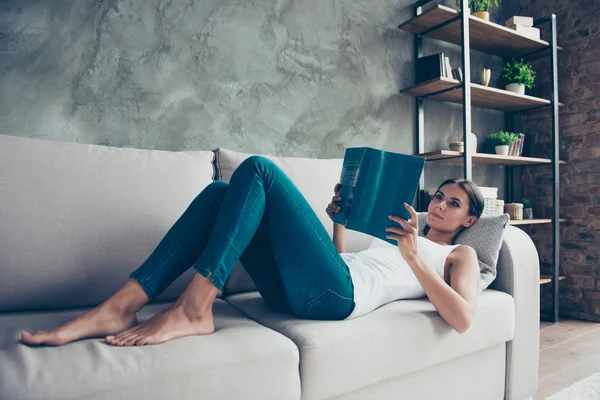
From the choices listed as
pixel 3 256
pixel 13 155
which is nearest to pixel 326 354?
pixel 3 256

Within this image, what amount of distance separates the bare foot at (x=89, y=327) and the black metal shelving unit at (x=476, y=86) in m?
1.97

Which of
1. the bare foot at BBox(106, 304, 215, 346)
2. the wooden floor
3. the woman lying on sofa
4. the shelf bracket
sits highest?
the shelf bracket

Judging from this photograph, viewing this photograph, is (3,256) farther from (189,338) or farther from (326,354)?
(326,354)

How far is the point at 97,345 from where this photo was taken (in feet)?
3.09

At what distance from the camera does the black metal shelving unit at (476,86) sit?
249 cm

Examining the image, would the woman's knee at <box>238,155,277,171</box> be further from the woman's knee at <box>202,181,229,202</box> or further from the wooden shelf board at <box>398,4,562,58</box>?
the wooden shelf board at <box>398,4,562,58</box>

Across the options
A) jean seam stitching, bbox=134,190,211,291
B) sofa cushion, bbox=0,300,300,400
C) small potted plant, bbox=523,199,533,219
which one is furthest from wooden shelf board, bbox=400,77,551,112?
sofa cushion, bbox=0,300,300,400

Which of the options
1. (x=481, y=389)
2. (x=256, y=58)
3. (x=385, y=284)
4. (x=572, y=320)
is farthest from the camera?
(x=572, y=320)

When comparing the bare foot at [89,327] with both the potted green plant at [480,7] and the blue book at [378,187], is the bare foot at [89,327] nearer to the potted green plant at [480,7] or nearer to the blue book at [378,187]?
the blue book at [378,187]

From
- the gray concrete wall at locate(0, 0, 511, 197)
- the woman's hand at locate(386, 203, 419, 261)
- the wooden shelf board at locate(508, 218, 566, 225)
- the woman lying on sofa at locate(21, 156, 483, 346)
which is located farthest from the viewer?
the wooden shelf board at locate(508, 218, 566, 225)

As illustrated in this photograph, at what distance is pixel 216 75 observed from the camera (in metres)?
2.07

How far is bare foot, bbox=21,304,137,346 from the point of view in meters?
0.94

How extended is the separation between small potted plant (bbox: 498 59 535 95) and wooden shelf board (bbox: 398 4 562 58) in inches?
5.1

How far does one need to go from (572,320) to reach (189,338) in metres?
2.78
